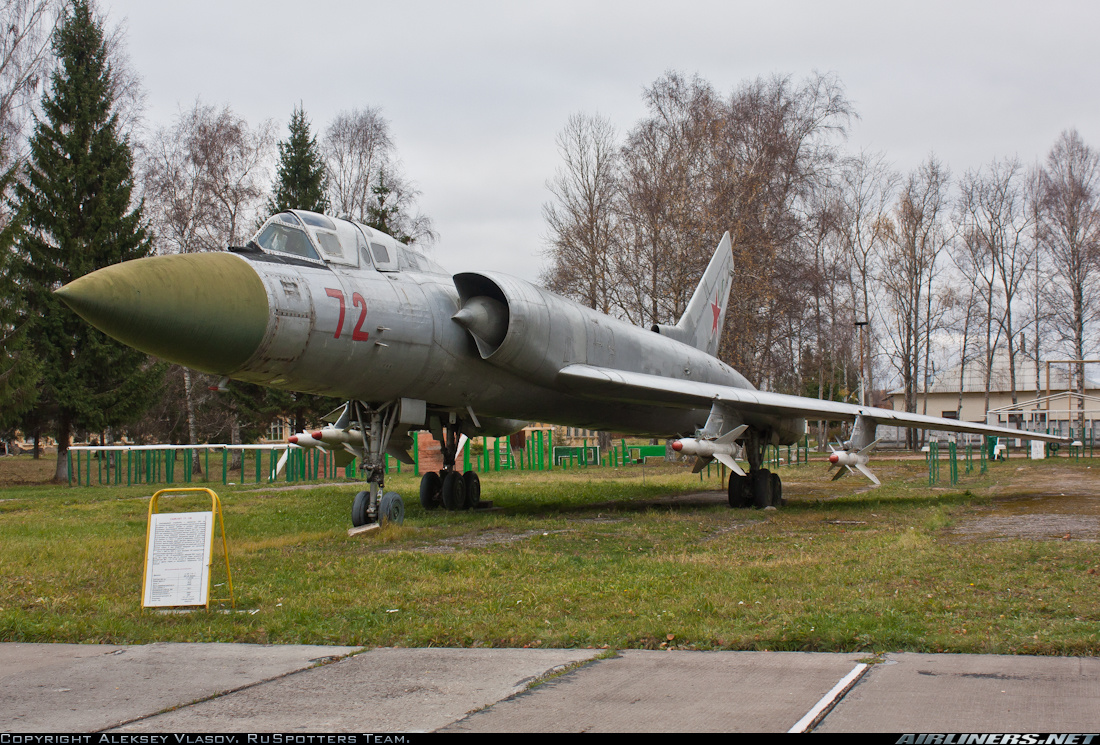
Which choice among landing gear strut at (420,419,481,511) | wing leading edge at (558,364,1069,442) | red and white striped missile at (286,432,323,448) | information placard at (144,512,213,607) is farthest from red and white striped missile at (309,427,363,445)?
information placard at (144,512,213,607)

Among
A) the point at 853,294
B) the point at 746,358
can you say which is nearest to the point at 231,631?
the point at 746,358

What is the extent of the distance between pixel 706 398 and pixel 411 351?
4.85 metres

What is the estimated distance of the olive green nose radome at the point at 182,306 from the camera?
799cm

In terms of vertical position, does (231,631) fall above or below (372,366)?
below

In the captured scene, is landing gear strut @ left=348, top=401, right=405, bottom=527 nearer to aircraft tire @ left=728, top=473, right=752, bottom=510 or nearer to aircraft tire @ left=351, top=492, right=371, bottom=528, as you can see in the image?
aircraft tire @ left=351, top=492, right=371, bottom=528

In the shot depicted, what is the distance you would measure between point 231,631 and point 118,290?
394 cm

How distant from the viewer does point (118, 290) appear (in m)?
8.00

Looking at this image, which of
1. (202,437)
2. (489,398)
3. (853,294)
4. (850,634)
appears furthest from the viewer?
(202,437)

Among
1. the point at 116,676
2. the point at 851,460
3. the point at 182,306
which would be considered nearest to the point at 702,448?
the point at 851,460

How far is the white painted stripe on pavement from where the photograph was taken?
341 centimetres

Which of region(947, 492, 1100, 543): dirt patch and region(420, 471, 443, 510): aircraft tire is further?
region(420, 471, 443, 510): aircraft tire

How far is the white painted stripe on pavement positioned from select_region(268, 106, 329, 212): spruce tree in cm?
3293

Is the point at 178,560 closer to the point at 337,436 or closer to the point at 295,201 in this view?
the point at 337,436

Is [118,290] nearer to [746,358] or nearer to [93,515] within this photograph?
[93,515]
